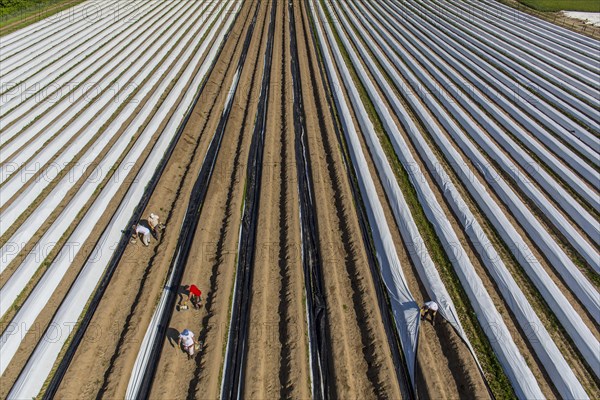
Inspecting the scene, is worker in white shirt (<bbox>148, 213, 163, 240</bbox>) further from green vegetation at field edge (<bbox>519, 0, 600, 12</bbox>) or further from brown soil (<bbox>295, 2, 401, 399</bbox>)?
green vegetation at field edge (<bbox>519, 0, 600, 12</bbox>)

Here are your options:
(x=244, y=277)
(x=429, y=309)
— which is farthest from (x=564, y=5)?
(x=244, y=277)

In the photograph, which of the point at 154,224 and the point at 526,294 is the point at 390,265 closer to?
the point at 526,294

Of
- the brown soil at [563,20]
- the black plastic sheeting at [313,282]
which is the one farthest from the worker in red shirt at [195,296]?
the brown soil at [563,20]

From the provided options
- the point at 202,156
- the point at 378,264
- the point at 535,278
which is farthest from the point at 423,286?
the point at 202,156

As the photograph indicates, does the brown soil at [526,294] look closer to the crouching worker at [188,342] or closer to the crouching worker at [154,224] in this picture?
the crouching worker at [188,342]

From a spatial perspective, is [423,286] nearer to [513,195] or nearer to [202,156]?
[513,195]

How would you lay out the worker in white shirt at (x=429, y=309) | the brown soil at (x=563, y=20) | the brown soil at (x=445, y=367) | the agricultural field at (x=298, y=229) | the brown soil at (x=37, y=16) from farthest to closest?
the brown soil at (x=563, y=20) → the brown soil at (x=37, y=16) → the worker in white shirt at (x=429, y=309) → the agricultural field at (x=298, y=229) → the brown soil at (x=445, y=367)
